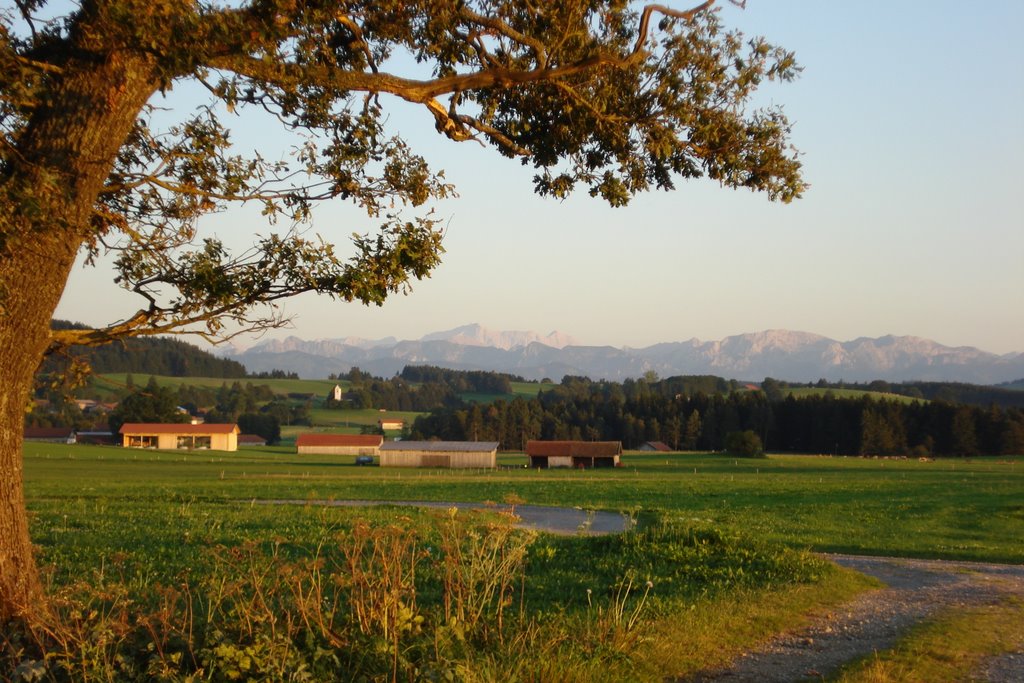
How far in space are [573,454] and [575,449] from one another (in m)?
0.95

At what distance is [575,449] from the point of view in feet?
322

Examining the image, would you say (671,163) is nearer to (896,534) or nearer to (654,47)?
(654,47)

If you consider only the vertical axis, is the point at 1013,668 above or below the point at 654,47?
below

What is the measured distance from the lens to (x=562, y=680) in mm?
7184

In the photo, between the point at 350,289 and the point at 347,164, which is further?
the point at 347,164

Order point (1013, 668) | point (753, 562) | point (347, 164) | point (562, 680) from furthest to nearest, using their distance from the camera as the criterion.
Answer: point (753, 562) → point (347, 164) → point (1013, 668) → point (562, 680)

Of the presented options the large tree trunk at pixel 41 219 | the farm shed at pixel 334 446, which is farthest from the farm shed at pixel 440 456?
the large tree trunk at pixel 41 219

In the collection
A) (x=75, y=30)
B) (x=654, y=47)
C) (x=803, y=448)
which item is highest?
(x=654, y=47)

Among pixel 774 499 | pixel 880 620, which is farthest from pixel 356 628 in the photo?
pixel 774 499

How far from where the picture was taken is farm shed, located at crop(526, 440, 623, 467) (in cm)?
9719

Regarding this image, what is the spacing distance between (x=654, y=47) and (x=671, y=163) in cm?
145

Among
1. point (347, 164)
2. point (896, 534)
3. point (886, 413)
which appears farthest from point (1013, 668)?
point (886, 413)

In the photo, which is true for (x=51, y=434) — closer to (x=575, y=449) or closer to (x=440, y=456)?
(x=440, y=456)

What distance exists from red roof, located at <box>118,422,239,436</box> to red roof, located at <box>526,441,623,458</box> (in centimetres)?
4464
